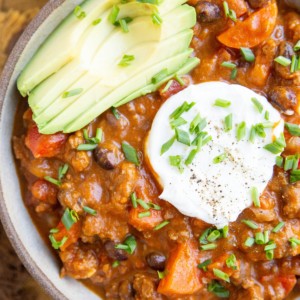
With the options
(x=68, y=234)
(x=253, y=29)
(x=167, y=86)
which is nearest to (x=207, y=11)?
(x=253, y=29)

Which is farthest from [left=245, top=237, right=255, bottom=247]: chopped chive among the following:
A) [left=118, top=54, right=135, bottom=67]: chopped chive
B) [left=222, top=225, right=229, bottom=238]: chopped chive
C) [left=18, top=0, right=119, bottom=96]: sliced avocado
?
[left=18, top=0, right=119, bottom=96]: sliced avocado

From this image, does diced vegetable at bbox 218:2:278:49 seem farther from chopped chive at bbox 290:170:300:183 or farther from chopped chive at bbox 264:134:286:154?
chopped chive at bbox 290:170:300:183

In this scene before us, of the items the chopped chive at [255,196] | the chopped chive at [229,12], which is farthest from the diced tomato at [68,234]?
the chopped chive at [229,12]

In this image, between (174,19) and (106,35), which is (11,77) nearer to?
(106,35)

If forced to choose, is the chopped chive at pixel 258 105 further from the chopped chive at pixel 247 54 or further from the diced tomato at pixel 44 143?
the diced tomato at pixel 44 143

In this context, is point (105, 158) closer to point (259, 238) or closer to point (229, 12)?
point (259, 238)

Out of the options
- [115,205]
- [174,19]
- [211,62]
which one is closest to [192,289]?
[115,205]
